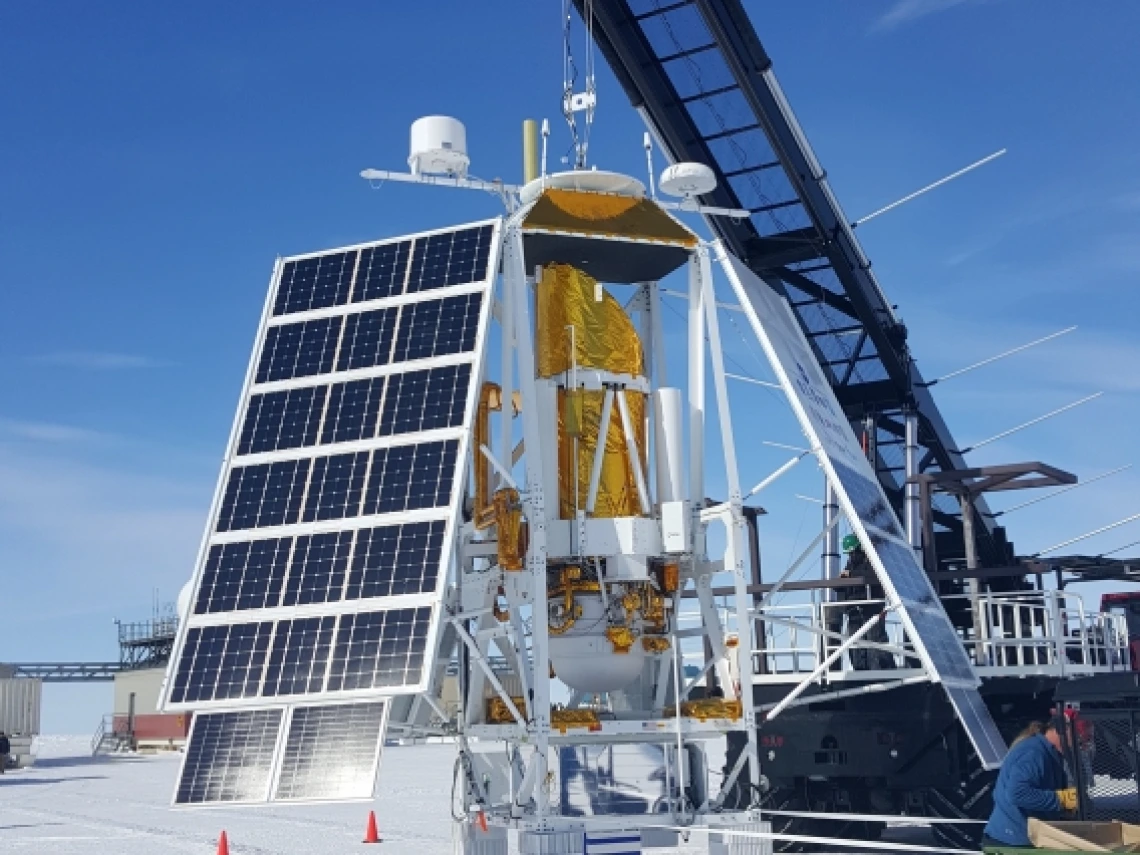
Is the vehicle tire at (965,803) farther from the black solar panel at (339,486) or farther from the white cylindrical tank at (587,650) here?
the black solar panel at (339,486)

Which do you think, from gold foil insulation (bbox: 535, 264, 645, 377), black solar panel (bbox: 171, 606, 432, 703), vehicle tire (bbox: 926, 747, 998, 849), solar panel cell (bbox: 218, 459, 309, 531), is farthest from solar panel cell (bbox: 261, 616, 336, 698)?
vehicle tire (bbox: 926, 747, 998, 849)

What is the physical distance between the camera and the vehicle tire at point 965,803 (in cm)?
1809

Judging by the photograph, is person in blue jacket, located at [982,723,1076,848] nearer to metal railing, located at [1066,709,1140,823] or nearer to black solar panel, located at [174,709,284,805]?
metal railing, located at [1066,709,1140,823]

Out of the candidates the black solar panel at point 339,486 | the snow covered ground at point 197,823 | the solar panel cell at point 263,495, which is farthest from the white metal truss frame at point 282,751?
the snow covered ground at point 197,823

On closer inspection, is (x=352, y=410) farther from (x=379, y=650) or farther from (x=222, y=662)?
(x=379, y=650)

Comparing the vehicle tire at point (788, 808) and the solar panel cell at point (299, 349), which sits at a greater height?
the solar panel cell at point (299, 349)

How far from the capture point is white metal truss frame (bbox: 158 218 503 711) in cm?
1502

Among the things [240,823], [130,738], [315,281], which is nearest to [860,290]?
[315,281]

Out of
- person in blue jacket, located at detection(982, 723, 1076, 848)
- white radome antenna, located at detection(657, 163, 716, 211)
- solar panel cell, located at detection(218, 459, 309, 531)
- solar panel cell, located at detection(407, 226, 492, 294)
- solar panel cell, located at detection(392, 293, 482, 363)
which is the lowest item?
person in blue jacket, located at detection(982, 723, 1076, 848)

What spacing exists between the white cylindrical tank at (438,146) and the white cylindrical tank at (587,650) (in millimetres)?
6050

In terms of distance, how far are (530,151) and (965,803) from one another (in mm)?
11396

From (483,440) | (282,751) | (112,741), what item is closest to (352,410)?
(483,440)

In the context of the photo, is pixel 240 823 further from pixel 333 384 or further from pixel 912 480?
pixel 912 480

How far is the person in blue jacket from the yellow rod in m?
10.5
